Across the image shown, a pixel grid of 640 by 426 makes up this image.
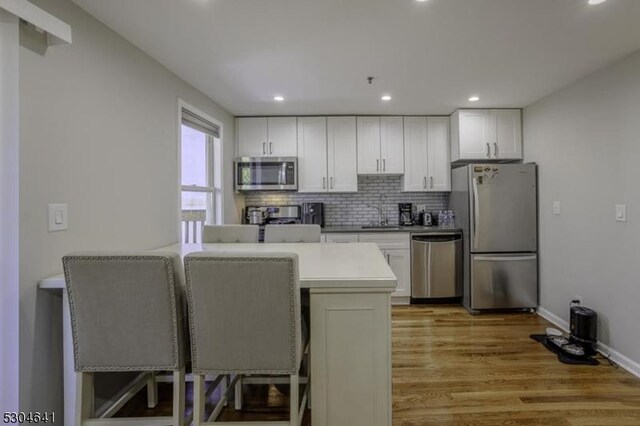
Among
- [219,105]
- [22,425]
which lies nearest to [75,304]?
[22,425]

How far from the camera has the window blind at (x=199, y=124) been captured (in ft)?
9.77

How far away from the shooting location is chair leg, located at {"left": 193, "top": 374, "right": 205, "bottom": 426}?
1.39 metres

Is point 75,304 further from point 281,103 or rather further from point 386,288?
point 281,103

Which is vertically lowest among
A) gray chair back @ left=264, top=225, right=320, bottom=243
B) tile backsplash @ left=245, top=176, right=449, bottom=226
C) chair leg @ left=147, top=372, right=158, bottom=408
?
chair leg @ left=147, top=372, right=158, bottom=408

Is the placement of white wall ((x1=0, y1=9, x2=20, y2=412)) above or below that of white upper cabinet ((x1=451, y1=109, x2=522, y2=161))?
below

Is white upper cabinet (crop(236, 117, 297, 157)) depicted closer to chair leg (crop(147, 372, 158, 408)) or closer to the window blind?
the window blind

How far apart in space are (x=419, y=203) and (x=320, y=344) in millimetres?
3303

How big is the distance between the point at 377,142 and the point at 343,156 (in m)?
0.45

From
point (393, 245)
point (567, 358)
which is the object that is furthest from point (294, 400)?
point (393, 245)

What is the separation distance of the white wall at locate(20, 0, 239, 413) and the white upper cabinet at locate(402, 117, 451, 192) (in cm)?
274

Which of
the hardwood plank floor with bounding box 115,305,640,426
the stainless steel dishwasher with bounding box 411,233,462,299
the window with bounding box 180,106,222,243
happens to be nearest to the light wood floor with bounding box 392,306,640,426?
the hardwood plank floor with bounding box 115,305,640,426

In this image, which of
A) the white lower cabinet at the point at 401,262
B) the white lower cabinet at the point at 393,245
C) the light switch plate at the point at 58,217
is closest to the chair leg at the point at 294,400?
the light switch plate at the point at 58,217

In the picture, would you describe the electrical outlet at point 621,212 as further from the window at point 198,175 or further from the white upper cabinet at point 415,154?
the window at point 198,175

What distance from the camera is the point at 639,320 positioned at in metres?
2.39
